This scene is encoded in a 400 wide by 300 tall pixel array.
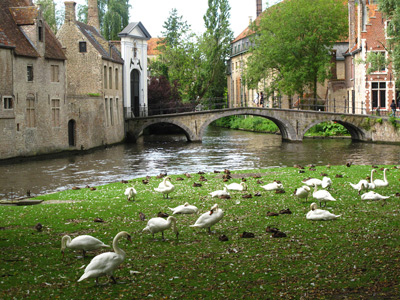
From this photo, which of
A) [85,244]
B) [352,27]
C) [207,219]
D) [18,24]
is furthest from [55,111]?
[85,244]

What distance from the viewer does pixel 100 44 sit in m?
53.4

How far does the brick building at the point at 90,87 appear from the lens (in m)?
44.3

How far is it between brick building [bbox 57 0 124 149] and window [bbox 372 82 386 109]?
2333cm

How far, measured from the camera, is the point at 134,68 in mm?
60625

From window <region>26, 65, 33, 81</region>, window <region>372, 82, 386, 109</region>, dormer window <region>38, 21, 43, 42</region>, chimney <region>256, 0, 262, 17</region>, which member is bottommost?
window <region>372, 82, 386, 109</region>

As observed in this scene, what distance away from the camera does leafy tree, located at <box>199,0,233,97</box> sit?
74375 mm

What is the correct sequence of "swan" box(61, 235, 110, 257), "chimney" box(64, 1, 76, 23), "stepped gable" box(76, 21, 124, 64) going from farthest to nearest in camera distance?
"stepped gable" box(76, 21, 124, 64), "chimney" box(64, 1, 76, 23), "swan" box(61, 235, 110, 257)

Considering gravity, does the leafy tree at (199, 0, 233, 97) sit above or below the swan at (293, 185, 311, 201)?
above

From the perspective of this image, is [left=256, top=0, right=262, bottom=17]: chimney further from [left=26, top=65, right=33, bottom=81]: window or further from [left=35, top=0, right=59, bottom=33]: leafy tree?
[left=26, top=65, right=33, bottom=81]: window

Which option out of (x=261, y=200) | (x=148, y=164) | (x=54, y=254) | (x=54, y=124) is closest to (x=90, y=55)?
(x=54, y=124)

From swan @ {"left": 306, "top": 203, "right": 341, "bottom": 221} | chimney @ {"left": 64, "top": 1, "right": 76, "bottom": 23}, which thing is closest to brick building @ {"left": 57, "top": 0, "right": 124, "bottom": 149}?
chimney @ {"left": 64, "top": 1, "right": 76, "bottom": 23}

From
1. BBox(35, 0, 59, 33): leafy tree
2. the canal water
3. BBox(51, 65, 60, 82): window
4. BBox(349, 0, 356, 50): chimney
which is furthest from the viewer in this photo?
BBox(35, 0, 59, 33): leafy tree

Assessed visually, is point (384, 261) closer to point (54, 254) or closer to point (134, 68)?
point (54, 254)

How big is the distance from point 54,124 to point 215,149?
12640 millimetres
